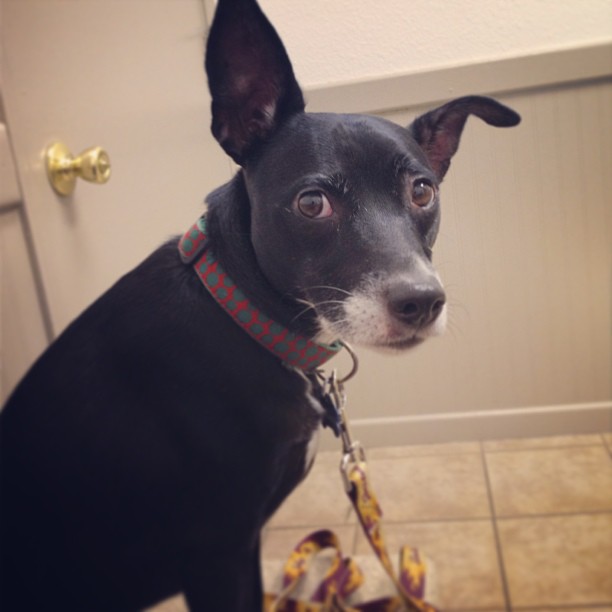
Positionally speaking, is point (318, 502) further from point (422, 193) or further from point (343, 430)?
point (422, 193)

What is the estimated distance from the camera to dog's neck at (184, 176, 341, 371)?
75cm

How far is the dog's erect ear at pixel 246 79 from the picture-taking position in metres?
0.66

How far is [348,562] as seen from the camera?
1.09 m

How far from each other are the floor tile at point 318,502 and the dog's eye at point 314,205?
1.94 ft

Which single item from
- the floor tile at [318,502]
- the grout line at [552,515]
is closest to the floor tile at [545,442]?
the grout line at [552,515]

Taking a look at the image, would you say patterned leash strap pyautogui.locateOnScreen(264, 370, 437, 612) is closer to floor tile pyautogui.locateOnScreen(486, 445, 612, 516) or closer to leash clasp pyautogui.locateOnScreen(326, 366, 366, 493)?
leash clasp pyautogui.locateOnScreen(326, 366, 366, 493)

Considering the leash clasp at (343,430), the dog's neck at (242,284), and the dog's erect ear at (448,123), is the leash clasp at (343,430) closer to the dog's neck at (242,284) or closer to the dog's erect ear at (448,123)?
the dog's neck at (242,284)

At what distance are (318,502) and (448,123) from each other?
2.34 feet

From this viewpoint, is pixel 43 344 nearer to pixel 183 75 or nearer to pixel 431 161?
pixel 183 75

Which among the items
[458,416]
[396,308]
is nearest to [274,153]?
[396,308]

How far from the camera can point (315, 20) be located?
77 cm

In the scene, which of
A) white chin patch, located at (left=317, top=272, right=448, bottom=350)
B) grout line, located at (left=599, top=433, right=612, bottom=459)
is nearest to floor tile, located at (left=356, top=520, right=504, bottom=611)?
grout line, located at (left=599, top=433, right=612, bottom=459)

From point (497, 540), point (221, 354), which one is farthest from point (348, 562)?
point (221, 354)

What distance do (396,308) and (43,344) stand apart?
501 mm
